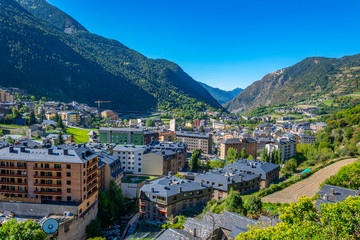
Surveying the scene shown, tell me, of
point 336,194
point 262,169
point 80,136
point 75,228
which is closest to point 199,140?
point 80,136

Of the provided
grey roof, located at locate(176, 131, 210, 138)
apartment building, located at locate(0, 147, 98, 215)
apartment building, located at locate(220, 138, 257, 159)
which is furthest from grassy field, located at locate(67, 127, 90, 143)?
apartment building, located at locate(0, 147, 98, 215)

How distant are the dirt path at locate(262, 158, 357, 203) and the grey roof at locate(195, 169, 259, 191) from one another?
23.7 ft

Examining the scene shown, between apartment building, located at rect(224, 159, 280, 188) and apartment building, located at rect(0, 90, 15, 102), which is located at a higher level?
apartment building, located at rect(0, 90, 15, 102)

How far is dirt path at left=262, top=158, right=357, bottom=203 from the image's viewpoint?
131ft

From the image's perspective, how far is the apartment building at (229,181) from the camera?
154ft

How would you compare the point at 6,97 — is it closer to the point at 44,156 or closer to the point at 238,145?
the point at 44,156

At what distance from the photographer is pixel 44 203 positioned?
3606 centimetres

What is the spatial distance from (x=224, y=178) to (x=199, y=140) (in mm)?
53604

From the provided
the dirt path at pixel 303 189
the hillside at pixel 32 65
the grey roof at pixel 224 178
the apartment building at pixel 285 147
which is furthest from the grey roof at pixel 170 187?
the hillside at pixel 32 65

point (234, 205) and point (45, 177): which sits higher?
point (45, 177)

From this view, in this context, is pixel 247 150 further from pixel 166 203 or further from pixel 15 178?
pixel 15 178

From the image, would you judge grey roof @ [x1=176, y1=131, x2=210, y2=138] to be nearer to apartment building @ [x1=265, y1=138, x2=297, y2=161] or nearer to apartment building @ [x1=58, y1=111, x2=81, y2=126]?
apartment building @ [x1=265, y1=138, x2=297, y2=161]

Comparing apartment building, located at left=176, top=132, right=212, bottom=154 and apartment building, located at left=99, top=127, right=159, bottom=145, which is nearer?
apartment building, located at left=99, top=127, right=159, bottom=145

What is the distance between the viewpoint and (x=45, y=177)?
3678 cm
